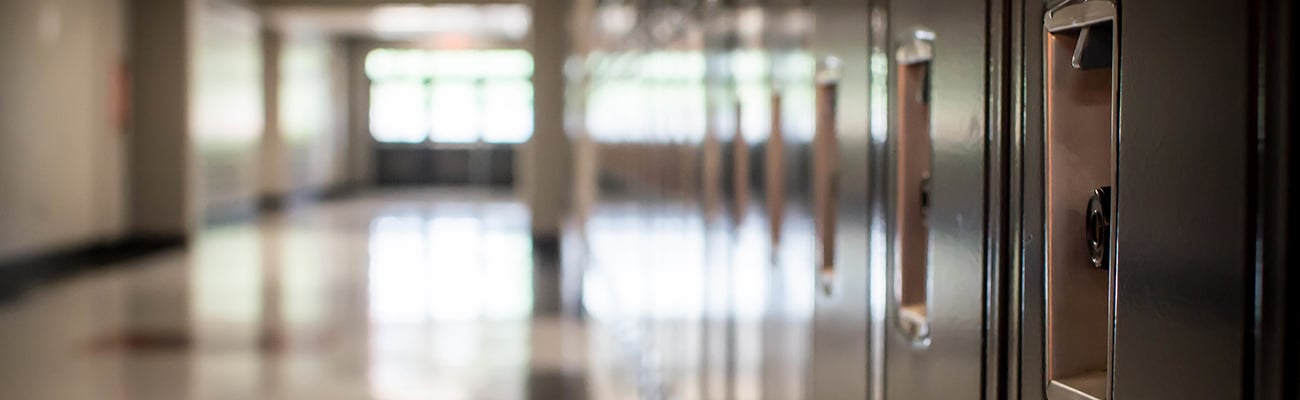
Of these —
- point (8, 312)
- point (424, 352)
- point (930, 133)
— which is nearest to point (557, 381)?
point (424, 352)

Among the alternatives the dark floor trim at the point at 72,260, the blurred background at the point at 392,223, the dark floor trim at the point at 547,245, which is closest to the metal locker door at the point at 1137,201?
the blurred background at the point at 392,223

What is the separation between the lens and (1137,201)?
0.73 metres

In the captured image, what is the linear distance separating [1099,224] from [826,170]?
88cm

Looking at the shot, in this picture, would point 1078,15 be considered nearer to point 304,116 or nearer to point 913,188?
point 913,188

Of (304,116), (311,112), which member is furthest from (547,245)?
(311,112)

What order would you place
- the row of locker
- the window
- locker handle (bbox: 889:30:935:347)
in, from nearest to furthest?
1. the row of locker
2. locker handle (bbox: 889:30:935:347)
3. the window

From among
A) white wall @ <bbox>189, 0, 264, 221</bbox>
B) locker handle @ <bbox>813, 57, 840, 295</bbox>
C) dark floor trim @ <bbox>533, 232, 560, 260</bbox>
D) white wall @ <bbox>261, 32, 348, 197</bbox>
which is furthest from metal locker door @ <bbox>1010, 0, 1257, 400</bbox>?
white wall @ <bbox>261, 32, 348, 197</bbox>

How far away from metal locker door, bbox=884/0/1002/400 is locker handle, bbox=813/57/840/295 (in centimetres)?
32

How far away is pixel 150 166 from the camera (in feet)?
49.0

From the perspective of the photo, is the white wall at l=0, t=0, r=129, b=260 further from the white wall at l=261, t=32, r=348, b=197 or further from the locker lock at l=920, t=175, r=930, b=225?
the locker lock at l=920, t=175, r=930, b=225

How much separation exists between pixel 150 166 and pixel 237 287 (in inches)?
176

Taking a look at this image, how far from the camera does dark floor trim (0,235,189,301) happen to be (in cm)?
1114

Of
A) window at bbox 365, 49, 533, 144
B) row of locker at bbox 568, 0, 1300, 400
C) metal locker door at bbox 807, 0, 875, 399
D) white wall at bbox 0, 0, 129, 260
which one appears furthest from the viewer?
window at bbox 365, 49, 533, 144

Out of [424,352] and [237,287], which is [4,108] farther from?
[424,352]
